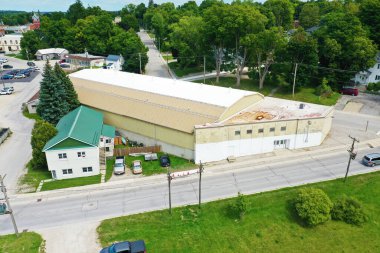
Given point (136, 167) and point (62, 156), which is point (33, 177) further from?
point (136, 167)

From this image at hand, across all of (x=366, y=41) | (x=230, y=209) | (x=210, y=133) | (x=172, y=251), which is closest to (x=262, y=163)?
(x=210, y=133)

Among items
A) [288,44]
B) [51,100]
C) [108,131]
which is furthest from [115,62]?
[108,131]

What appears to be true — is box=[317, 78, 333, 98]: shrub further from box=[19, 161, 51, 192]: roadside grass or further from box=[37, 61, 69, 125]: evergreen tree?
box=[19, 161, 51, 192]: roadside grass

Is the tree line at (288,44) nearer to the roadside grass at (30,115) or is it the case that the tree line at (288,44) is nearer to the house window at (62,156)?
the roadside grass at (30,115)

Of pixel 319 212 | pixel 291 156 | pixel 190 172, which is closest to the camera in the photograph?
pixel 319 212

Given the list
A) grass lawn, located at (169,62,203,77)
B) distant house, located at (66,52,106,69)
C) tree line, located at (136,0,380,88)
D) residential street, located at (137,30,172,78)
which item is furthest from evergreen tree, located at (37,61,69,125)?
distant house, located at (66,52,106,69)

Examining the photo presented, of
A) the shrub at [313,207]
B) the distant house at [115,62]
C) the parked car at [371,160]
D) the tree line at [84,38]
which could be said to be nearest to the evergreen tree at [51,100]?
the shrub at [313,207]

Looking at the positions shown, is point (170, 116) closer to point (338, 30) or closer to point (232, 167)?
point (232, 167)
